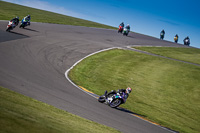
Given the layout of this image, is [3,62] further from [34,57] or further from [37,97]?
[37,97]

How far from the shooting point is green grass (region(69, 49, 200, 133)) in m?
14.4

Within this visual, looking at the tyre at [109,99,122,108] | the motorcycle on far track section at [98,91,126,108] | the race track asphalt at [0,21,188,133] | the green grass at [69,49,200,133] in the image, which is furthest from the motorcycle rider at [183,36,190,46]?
the tyre at [109,99,122,108]

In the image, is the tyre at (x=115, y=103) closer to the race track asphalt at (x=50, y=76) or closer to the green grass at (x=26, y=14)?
the race track asphalt at (x=50, y=76)

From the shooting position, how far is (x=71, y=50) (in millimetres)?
24469

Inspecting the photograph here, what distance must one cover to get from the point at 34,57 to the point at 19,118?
1303 cm

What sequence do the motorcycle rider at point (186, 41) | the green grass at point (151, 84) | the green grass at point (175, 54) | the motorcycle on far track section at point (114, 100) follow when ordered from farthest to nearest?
the motorcycle rider at point (186, 41) < the green grass at point (175, 54) < the green grass at point (151, 84) < the motorcycle on far track section at point (114, 100)

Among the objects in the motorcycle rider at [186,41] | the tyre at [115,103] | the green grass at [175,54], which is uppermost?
the motorcycle rider at [186,41]

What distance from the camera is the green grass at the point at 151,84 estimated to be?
14.4 metres

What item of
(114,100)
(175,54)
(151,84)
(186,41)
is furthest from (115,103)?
(186,41)

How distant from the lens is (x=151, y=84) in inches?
758

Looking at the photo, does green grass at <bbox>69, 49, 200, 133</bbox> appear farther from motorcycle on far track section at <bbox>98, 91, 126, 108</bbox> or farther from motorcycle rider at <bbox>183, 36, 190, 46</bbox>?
motorcycle rider at <bbox>183, 36, 190, 46</bbox>

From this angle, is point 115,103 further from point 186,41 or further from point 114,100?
point 186,41

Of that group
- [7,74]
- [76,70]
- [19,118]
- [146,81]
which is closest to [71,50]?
[76,70]

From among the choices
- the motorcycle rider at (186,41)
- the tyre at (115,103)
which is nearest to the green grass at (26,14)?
the tyre at (115,103)
